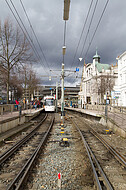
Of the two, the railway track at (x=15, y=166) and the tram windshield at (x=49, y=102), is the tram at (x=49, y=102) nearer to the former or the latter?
the tram windshield at (x=49, y=102)

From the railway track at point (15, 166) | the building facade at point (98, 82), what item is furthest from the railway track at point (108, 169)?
the building facade at point (98, 82)

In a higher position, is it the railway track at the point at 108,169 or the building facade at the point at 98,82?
the building facade at the point at 98,82

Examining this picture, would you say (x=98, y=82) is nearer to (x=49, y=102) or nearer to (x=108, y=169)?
(x=49, y=102)

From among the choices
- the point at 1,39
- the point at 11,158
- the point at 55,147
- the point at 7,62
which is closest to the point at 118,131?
the point at 55,147

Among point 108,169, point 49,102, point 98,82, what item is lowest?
point 108,169

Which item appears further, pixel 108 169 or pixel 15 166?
pixel 15 166

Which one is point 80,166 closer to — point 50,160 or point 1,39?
point 50,160

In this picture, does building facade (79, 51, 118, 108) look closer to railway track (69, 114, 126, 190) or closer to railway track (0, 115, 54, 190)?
railway track (69, 114, 126, 190)

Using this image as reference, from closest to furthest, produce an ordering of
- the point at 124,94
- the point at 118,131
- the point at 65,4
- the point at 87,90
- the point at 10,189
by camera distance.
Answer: the point at 10,189 → the point at 65,4 → the point at 118,131 → the point at 124,94 → the point at 87,90

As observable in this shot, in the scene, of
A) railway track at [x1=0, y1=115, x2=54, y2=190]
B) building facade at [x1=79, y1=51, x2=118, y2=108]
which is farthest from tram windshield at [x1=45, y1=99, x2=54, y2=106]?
railway track at [x1=0, y1=115, x2=54, y2=190]

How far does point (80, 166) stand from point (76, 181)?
1.18 meters

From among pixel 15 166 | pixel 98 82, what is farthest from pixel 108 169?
pixel 98 82

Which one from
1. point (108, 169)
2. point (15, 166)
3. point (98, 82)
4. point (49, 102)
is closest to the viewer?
point (108, 169)

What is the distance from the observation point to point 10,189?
407 cm
